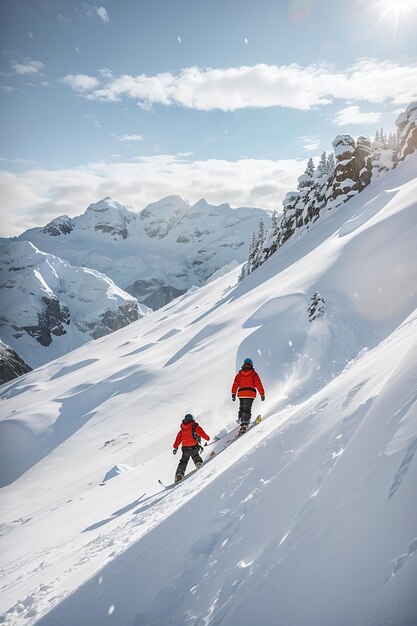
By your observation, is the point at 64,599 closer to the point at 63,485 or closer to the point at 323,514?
the point at 323,514

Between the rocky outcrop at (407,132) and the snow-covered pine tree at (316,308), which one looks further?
the rocky outcrop at (407,132)

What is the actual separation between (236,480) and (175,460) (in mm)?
6627

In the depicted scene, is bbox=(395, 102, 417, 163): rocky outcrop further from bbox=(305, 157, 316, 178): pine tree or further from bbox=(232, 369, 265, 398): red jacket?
bbox=(232, 369, 265, 398): red jacket

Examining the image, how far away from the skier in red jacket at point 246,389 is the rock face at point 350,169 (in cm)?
4255

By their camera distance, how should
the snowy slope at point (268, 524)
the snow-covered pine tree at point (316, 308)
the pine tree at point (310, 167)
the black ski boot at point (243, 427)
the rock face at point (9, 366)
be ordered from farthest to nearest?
the rock face at point (9, 366) < the pine tree at point (310, 167) < the snow-covered pine tree at point (316, 308) < the black ski boot at point (243, 427) < the snowy slope at point (268, 524)

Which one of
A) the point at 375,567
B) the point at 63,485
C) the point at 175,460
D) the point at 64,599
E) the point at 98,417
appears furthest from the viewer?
the point at 98,417

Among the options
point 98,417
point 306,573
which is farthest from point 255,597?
point 98,417

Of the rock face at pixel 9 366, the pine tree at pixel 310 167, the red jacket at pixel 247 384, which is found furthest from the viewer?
the rock face at pixel 9 366

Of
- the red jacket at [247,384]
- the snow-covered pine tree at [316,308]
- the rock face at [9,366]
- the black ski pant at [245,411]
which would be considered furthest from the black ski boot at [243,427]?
the rock face at [9,366]

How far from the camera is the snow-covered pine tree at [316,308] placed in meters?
18.2

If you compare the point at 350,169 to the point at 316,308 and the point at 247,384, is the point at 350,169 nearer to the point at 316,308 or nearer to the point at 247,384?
the point at 316,308

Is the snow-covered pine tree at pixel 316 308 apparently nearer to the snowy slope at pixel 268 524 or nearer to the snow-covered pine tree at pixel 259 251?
the snowy slope at pixel 268 524

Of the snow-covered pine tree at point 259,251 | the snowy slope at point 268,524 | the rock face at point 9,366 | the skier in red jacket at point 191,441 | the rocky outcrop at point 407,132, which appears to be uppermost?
the rock face at point 9,366

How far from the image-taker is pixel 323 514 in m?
3.55
